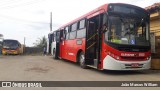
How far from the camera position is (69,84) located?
1056cm

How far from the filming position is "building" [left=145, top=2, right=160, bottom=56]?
16.0 m

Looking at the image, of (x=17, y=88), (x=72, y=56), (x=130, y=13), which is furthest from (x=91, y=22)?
(x=17, y=88)

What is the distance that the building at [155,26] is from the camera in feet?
52.3

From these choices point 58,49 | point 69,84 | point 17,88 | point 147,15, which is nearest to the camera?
point 17,88

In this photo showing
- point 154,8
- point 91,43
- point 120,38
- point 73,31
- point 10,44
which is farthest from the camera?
point 10,44

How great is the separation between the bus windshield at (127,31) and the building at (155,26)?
6.50 feet

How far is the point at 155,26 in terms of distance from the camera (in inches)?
707

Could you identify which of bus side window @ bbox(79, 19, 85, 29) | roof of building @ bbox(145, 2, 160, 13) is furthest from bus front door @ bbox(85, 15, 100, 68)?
roof of building @ bbox(145, 2, 160, 13)

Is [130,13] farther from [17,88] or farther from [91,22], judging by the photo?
[17,88]

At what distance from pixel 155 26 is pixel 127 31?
5148 mm

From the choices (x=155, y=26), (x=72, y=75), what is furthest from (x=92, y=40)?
(x=155, y=26)

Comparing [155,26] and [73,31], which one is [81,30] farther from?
[155,26]

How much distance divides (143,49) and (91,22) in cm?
351

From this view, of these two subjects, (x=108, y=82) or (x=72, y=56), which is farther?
(x=72, y=56)
